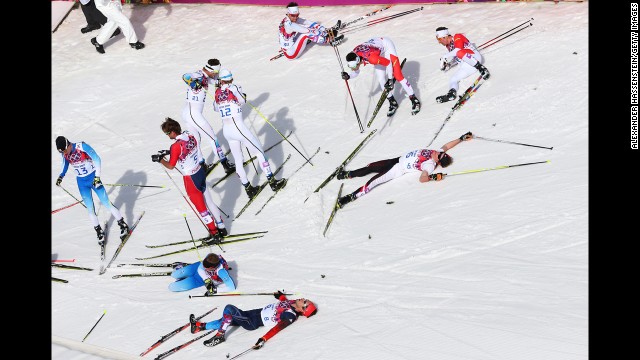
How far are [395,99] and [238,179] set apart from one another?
290cm

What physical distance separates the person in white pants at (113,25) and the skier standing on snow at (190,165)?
7.10m

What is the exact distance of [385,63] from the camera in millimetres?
13469

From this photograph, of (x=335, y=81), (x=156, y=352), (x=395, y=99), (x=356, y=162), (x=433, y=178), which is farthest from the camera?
(x=335, y=81)

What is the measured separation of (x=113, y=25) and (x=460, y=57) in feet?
25.6

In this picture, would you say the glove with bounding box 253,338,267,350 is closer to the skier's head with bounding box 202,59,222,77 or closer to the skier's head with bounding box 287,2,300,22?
the skier's head with bounding box 202,59,222,77

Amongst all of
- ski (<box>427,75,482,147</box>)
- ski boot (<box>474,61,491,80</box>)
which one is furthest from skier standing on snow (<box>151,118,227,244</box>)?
ski boot (<box>474,61,491,80</box>)

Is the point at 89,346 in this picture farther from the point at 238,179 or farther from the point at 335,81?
the point at 335,81

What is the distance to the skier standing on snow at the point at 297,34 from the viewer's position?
620 inches

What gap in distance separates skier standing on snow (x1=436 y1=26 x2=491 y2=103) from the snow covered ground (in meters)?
0.19

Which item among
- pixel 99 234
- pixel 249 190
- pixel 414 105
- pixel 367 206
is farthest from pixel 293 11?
pixel 99 234

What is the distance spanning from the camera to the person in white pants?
17.6 m
